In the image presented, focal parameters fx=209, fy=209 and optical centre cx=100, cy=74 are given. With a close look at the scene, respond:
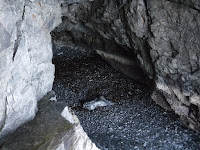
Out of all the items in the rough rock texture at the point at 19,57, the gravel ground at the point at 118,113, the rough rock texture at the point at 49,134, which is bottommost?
the gravel ground at the point at 118,113

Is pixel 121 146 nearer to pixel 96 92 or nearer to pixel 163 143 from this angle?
pixel 163 143

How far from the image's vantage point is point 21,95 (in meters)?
3.76

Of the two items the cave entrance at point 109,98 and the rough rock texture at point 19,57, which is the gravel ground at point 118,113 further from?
the rough rock texture at point 19,57

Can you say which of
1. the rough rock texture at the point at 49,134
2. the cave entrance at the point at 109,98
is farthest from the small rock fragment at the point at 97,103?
the rough rock texture at the point at 49,134

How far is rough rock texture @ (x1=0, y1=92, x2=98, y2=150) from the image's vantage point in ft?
11.2

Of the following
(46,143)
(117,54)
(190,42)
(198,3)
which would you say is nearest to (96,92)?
(117,54)

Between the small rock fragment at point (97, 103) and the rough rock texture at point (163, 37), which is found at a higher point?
the rough rock texture at point (163, 37)

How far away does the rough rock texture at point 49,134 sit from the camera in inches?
134

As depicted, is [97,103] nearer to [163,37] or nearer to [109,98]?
[109,98]

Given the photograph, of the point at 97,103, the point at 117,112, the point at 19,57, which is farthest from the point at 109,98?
the point at 19,57

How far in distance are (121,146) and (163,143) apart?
4.80 ft

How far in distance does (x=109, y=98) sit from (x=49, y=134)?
19.3 ft

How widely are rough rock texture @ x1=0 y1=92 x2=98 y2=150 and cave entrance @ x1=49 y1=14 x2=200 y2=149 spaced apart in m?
3.43

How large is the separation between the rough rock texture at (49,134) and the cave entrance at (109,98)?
11.2 feet
